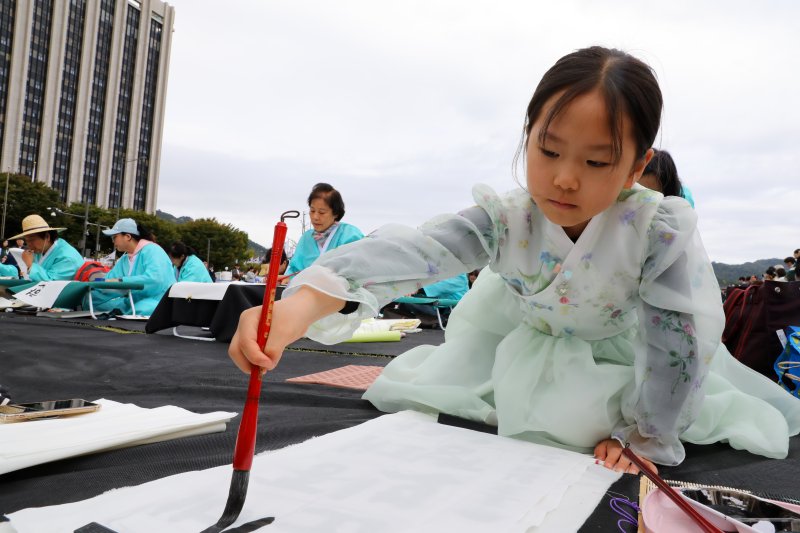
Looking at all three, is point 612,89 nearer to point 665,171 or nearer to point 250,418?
point 250,418

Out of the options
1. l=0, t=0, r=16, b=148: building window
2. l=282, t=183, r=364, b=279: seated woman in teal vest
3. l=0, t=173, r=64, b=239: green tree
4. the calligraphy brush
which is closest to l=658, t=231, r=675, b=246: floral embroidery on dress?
the calligraphy brush

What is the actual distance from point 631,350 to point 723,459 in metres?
0.30

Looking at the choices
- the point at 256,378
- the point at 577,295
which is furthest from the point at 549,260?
the point at 256,378

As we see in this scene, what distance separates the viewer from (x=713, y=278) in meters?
1.16

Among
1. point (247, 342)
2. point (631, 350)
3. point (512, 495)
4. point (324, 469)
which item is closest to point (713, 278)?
point (631, 350)

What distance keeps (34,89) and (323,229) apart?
129 feet

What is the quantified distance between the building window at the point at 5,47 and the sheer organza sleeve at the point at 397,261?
131ft

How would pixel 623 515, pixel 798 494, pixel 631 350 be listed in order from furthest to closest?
pixel 631 350 → pixel 798 494 → pixel 623 515

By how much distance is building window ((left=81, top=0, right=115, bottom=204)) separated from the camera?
125ft

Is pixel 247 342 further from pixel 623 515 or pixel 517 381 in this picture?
pixel 517 381

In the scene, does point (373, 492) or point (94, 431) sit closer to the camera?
point (373, 492)

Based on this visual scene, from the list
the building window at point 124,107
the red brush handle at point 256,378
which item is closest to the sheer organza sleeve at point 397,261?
the red brush handle at point 256,378

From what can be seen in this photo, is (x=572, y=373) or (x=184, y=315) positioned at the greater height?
(x=572, y=373)

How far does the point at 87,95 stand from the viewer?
37.5 metres
